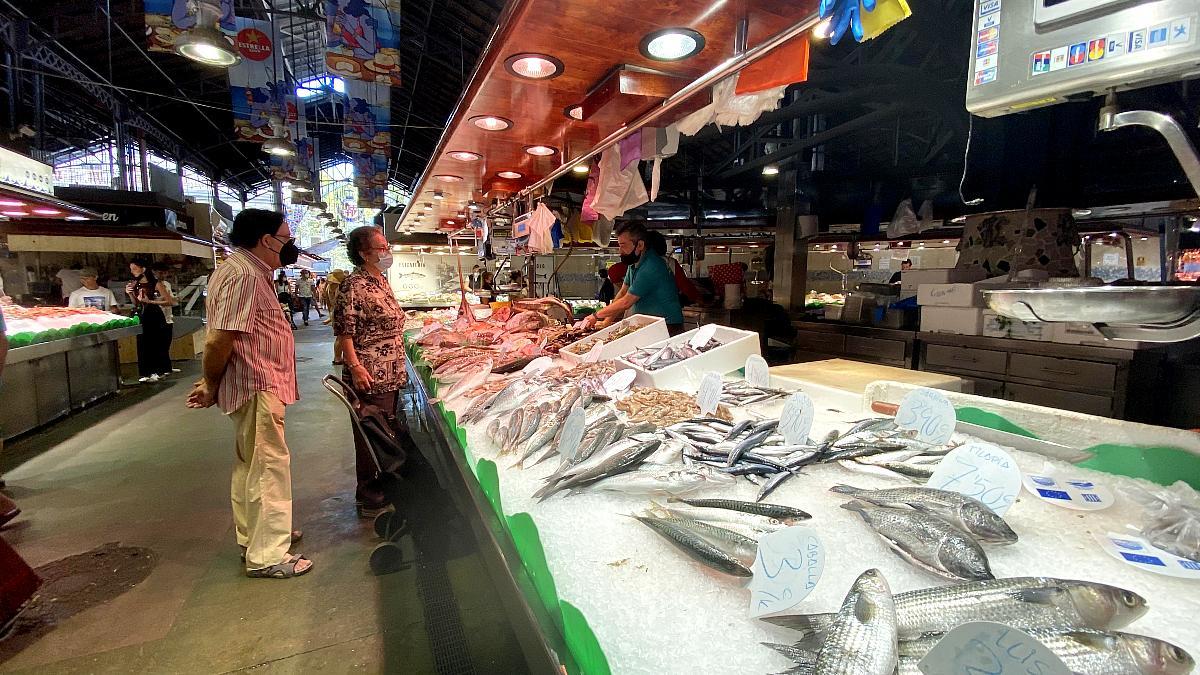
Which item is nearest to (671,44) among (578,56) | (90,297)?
(578,56)

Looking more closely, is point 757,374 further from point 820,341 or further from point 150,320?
point 150,320

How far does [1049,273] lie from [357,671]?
6833mm

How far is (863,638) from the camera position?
27.9 inches

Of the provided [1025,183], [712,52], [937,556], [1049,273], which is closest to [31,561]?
[937,556]

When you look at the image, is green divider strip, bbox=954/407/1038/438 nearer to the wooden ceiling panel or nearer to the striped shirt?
the wooden ceiling panel

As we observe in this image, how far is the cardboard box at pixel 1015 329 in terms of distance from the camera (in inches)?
177

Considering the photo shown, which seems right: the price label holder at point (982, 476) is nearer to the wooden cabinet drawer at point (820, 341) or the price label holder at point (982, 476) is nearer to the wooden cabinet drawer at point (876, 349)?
the wooden cabinet drawer at point (876, 349)

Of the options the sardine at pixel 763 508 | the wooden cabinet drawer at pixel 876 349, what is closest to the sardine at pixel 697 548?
the sardine at pixel 763 508

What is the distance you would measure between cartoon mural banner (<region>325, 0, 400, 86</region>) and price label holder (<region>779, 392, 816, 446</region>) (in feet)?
26.9

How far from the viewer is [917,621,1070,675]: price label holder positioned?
563 millimetres

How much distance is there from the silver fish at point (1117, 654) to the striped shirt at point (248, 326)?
3.52 m

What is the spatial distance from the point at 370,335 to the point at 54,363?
6102 mm

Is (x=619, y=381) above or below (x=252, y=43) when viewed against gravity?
below

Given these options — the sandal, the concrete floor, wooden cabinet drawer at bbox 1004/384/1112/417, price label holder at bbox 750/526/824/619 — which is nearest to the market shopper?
the concrete floor
